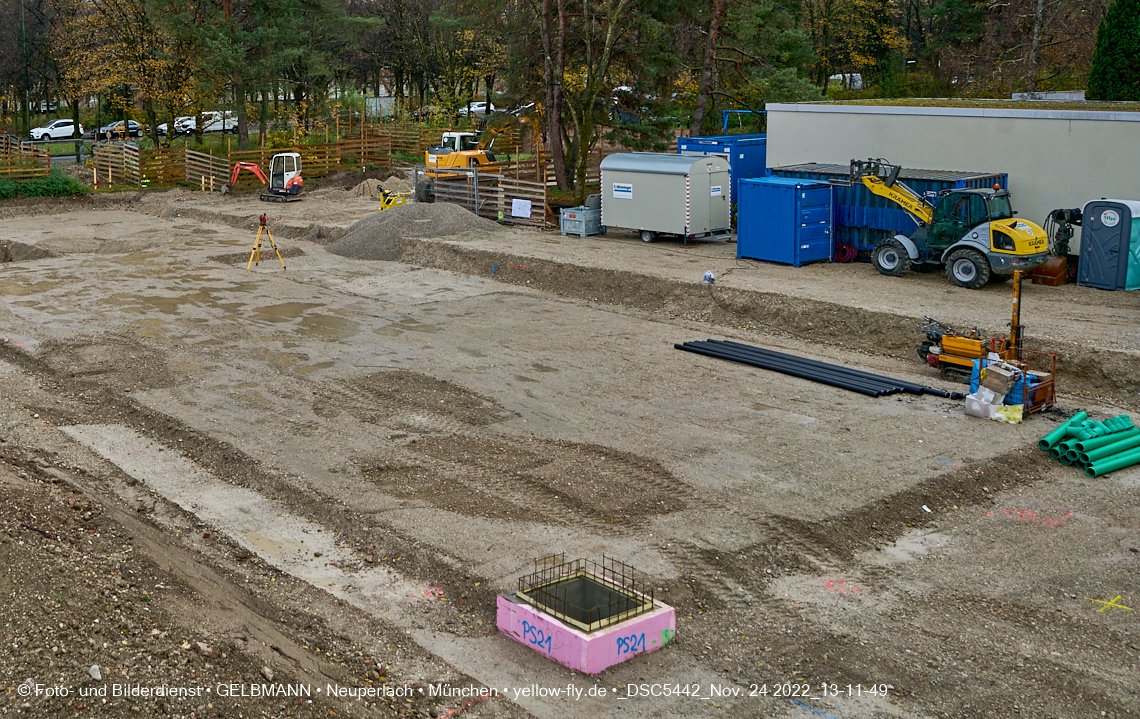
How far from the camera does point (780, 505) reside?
11664 millimetres

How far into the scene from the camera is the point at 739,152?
100 feet

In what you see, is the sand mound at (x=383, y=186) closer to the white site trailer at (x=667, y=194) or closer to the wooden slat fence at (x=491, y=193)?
the wooden slat fence at (x=491, y=193)

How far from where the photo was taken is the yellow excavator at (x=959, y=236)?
2067 centimetres

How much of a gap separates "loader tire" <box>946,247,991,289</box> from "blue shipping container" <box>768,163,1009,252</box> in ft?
5.99

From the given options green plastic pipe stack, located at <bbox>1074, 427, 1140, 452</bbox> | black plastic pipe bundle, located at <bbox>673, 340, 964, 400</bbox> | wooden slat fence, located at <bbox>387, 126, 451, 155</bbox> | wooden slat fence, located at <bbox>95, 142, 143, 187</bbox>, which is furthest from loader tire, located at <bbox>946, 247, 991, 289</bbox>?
wooden slat fence, located at <bbox>387, 126, 451, 155</bbox>

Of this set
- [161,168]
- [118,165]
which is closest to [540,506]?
[161,168]

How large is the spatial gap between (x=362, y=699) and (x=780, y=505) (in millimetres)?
5671

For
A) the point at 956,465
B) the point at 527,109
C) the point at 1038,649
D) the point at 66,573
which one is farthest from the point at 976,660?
the point at 527,109

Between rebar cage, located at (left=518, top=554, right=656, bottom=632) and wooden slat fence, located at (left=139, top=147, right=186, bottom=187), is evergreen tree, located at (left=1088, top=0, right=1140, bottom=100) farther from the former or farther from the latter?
wooden slat fence, located at (left=139, top=147, right=186, bottom=187)

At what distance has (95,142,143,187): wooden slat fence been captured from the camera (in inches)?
1689

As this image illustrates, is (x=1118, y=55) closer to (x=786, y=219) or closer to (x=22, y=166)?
(x=786, y=219)

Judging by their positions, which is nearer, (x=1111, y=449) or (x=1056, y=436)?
(x=1111, y=449)

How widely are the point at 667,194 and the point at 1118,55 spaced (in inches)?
501

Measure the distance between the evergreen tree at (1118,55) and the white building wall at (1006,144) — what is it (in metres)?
6.74
